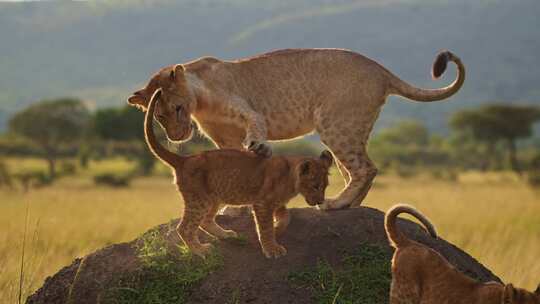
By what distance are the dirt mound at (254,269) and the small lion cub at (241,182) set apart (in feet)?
1.00

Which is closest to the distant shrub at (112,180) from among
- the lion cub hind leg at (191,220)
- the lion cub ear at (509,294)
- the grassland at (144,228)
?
the grassland at (144,228)

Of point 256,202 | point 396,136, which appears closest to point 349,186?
point 256,202

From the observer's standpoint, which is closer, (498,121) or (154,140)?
(154,140)

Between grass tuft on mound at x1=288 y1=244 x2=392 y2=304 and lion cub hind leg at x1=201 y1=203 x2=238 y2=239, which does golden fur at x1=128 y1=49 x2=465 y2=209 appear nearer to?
lion cub hind leg at x1=201 y1=203 x2=238 y2=239

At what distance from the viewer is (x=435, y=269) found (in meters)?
5.50

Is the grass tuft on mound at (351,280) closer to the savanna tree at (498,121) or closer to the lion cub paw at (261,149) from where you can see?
the lion cub paw at (261,149)

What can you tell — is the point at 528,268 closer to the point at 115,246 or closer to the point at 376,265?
the point at 376,265

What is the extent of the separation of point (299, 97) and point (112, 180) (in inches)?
1418

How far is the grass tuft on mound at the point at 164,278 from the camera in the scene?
6625mm

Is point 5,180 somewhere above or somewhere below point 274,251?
below

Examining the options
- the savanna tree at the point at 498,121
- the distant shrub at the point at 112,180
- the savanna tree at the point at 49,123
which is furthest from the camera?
the savanna tree at the point at 49,123

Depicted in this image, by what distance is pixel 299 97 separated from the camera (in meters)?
8.43

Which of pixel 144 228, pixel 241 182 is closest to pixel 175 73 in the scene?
pixel 241 182

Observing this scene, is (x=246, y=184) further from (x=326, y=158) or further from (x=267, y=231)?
(x=326, y=158)
